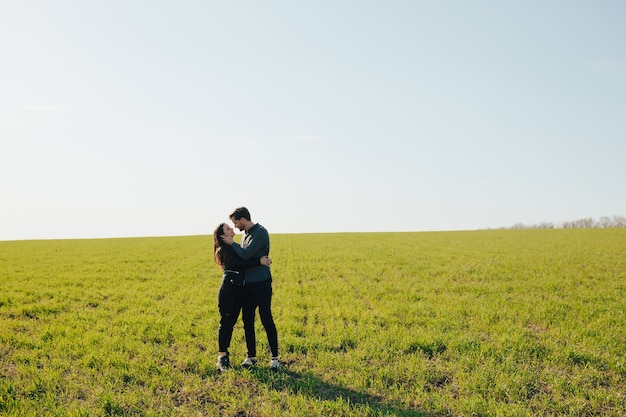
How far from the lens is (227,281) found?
7.33 metres

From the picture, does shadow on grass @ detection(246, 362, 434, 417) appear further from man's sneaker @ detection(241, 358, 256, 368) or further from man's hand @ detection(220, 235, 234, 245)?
man's hand @ detection(220, 235, 234, 245)

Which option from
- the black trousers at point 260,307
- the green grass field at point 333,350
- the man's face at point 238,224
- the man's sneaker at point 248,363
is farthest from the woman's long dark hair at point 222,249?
the green grass field at point 333,350

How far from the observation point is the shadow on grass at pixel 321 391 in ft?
20.1

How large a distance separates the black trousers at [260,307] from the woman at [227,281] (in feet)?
0.52

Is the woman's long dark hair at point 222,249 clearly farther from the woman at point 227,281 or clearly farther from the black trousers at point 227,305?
the black trousers at point 227,305

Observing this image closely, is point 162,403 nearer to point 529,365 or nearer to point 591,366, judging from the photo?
point 529,365

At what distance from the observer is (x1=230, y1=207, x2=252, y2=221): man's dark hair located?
282 inches

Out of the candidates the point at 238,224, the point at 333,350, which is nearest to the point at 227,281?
the point at 238,224

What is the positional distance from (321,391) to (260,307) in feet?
5.62

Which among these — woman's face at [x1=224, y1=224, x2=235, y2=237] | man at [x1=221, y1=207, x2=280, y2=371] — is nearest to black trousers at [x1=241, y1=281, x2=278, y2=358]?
man at [x1=221, y1=207, x2=280, y2=371]

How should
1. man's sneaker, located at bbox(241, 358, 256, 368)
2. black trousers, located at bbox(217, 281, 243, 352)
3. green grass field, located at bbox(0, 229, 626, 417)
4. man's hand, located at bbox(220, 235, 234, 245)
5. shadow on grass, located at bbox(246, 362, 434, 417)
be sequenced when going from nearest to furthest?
1. shadow on grass, located at bbox(246, 362, 434, 417)
2. green grass field, located at bbox(0, 229, 626, 417)
3. man's hand, located at bbox(220, 235, 234, 245)
4. black trousers, located at bbox(217, 281, 243, 352)
5. man's sneaker, located at bbox(241, 358, 256, 368)

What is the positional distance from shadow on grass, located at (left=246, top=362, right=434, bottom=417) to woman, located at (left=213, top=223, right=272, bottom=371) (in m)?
0.77

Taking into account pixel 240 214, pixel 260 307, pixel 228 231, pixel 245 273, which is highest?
pixel 240 214

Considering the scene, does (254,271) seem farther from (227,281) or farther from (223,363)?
(223,363)
